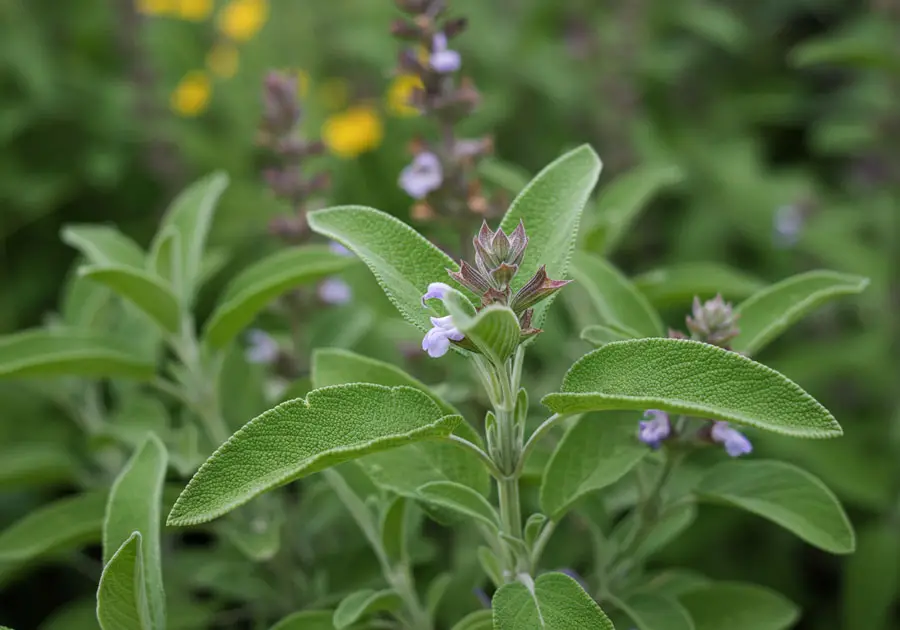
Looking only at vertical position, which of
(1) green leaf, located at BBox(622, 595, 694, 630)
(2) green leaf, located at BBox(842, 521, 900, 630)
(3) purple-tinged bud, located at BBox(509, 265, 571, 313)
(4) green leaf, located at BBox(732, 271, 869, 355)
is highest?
(3) purple-tinged bud, located at BBox(509, 265, 571, 313)

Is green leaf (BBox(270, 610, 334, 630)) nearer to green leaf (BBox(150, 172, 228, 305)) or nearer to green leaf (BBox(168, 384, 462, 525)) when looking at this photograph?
green leaf (BBox(168, 384, 462, 525))

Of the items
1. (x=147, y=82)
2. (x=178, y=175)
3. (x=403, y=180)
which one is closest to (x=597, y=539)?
(x=403, y=180)

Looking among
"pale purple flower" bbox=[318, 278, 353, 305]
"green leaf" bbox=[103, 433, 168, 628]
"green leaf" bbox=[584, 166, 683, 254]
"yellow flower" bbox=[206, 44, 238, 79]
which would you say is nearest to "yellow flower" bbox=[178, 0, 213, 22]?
"yellow flower" bbox=[206, 44, 238, 79]

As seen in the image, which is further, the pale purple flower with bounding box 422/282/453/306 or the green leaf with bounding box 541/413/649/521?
the green leaf with bounding box 541/413/649/521

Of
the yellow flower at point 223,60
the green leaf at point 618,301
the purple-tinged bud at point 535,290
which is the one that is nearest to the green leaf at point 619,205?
the green leaf at point 618,301

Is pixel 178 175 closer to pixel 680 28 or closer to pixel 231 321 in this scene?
pixel 231 321

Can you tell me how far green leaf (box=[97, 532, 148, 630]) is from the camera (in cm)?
103

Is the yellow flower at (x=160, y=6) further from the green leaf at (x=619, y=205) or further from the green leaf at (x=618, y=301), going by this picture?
the green leaf at (x=618, y=301)

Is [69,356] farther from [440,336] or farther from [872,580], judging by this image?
[872,580]

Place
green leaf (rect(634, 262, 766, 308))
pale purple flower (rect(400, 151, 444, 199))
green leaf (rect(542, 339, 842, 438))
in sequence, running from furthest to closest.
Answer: pale purple flower (rect(400, 151, 444, 199)) < green leaf (rect(634, 262, 766, 308)) < green leaf (rect(542, 339, 842, 438))

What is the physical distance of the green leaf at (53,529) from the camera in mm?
1408

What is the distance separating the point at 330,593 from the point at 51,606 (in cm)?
109

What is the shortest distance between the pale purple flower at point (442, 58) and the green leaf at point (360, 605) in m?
0.93

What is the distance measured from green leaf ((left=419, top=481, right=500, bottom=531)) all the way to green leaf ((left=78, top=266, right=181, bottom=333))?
593 mm
